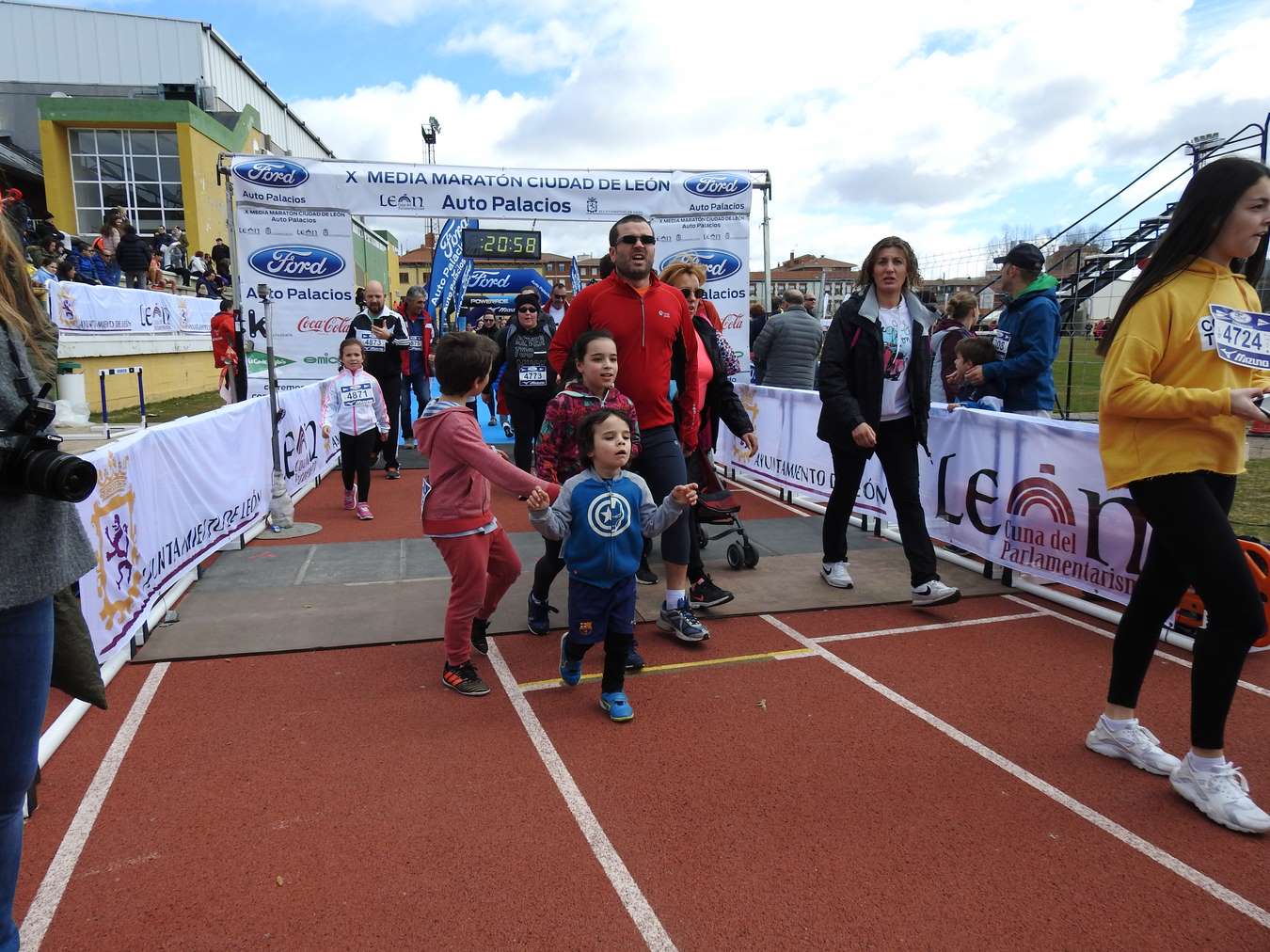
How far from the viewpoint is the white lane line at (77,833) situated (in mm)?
2424

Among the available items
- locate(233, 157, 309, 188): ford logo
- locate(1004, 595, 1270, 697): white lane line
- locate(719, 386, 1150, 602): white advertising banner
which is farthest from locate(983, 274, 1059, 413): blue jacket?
locate(233, 157, 309, 188): ford logo

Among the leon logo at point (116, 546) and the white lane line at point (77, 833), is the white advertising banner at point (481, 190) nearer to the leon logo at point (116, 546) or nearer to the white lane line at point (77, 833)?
the leon logo at point (116, 546)

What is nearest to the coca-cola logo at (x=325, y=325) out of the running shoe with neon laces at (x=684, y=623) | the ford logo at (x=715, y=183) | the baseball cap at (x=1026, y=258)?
the ford logo at (x=715, y=183)

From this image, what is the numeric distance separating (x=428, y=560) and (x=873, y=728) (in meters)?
3.70

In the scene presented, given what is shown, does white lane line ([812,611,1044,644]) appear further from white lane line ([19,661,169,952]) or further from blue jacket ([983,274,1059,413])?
white lane line ([19,661,169,952])

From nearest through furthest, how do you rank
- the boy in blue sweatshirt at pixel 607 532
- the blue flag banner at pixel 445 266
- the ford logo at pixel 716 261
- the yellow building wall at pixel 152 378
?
the boy in blue sweatshirt at pixel 607 532, the ford logo at pixel 716 261, the blue flag banner at pixel 445 266, the yellow building wall at pixel 152 378

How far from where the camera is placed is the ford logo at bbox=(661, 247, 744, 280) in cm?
1158

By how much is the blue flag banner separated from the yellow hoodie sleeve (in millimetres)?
11375

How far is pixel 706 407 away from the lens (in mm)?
5629

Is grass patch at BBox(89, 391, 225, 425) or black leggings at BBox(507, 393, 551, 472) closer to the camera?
black leggings at BBox(507, 393, 551, 472)

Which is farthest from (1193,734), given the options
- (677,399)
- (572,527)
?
(677,399)

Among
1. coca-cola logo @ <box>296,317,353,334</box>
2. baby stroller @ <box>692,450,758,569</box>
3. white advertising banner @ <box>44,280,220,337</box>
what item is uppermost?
white advertising banner @ <box>44,280,220,337</box>

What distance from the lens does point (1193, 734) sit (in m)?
2.93

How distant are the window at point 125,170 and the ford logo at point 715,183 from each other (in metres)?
28.4
